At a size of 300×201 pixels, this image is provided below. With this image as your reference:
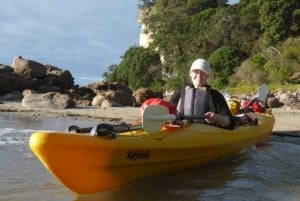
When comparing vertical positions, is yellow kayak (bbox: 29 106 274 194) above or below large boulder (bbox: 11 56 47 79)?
below

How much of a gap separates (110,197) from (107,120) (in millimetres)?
7727

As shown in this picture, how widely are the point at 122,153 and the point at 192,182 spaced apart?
117 cm

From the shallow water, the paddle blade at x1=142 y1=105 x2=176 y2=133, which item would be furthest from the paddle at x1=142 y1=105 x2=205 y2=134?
the shallow water

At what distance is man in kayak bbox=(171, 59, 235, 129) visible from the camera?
586 cm

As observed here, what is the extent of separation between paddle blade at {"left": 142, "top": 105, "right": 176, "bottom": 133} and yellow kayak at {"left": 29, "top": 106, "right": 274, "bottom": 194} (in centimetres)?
1

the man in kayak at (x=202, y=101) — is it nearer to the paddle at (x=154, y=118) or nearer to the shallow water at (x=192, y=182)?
the shallow water at (x=192, y=182)

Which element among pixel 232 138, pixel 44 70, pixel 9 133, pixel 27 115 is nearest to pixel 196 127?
pixel 232 138

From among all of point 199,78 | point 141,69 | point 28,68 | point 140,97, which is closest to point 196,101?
point 199,78

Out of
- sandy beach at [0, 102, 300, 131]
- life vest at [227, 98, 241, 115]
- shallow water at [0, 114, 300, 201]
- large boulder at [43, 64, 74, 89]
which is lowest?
shallow water at [0, 114, 300, 201]

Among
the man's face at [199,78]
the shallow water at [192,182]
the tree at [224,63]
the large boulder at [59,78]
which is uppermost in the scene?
the tree at [224,63]

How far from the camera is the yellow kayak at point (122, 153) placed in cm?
387

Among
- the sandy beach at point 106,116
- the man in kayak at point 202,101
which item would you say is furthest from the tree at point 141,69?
the man in kayak at point 202,101

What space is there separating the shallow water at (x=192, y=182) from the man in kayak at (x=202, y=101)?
0.61m

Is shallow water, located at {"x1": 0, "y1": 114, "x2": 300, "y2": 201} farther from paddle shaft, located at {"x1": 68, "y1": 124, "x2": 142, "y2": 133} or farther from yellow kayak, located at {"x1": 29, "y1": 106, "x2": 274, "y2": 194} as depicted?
paddle shaft, located at {"x1": 68, "y1": 124, "x2": 142, "y2": 133}
